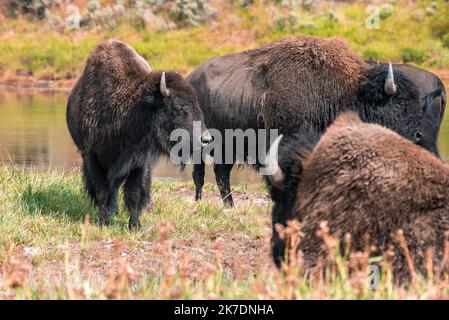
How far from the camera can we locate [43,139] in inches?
712

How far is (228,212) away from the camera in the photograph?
29.8 feet

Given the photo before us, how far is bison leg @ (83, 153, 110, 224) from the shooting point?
8547 mm

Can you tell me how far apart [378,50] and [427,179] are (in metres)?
25.1

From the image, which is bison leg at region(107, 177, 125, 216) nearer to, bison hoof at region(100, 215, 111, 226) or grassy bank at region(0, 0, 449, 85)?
bison hoof at region(100, 215, 111, 226)

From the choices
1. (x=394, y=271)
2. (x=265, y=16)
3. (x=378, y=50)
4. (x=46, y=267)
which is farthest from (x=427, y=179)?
(x=265, y=16)

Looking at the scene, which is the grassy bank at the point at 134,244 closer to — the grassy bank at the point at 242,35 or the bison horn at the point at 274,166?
the bison horn at the point at 274,166

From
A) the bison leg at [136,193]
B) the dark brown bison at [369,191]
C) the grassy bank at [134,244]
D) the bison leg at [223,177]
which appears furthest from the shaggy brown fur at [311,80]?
the dark brown bison at [369,191]

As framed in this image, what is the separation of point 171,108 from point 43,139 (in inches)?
406

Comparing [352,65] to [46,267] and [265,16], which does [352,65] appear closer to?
[46,267]

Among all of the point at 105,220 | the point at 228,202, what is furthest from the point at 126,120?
the point at 228,202

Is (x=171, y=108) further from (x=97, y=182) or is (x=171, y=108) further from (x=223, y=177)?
(x=223, y=177)

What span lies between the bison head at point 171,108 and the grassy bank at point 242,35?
69.2ft

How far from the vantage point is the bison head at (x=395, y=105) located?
28.5 ft

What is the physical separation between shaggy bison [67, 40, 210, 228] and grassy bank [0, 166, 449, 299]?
314 mm
